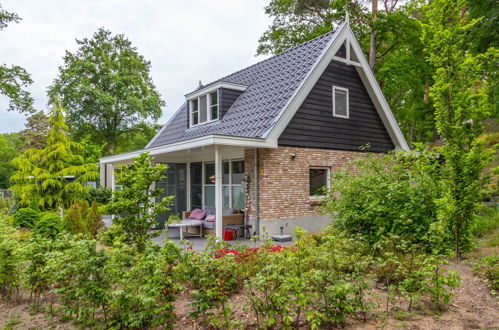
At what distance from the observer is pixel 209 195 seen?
13500mm

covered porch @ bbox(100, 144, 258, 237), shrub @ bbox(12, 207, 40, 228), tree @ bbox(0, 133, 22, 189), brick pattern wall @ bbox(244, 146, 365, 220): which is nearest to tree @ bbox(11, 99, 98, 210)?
shrub @ bbox(12, 207, 40, 228)

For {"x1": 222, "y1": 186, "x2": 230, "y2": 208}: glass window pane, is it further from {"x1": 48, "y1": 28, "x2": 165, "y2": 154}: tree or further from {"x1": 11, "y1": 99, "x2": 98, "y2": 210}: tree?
{"x1": 48, "y1": 28, "x2": 165, "y2": 154}: tree

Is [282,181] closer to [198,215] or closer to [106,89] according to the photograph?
[198,215]

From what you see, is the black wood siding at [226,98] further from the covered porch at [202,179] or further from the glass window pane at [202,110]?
the covered porch at [202,179]

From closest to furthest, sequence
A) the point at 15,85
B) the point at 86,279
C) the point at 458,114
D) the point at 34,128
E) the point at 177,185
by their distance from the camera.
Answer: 1. the point at 86,279
2. the point at 458,114
3. the point at 177,185
4. the point at 15,85
5. the point at 34,128

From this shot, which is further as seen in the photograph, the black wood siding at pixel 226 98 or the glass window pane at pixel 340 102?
the black wood siding at pixel 226 98

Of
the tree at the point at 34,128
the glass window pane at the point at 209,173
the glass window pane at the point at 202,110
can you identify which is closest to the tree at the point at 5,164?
the tree at the point at 34,128

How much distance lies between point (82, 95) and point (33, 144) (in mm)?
15941

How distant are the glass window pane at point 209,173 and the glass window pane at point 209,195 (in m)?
0.24

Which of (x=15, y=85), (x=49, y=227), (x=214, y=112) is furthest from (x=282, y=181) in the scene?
(x=15, y=85)

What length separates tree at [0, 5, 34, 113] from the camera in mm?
18953

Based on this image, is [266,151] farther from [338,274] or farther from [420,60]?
[420,60]

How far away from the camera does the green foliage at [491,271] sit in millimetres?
4984

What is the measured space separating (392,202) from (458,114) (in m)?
2.03
